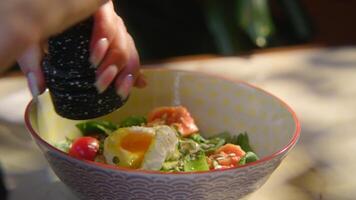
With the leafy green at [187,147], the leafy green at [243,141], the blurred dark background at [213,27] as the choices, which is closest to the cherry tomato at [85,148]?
the leafy green at [187,147]

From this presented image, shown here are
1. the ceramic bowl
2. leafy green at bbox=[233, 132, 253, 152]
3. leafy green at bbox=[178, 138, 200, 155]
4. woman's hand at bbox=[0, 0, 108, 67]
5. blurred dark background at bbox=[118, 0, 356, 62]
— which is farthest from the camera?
blurred dark background at bbox=[118, 0, 356, 62]

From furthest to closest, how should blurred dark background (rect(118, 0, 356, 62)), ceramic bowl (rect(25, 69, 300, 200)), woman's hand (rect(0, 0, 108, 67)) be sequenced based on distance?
blurred dark background (rect(118, 0, 356, 62)), ceramic bowl (rect(25, 69, 300, 200)), woman's hand (rect(0, 0, 108, 67))

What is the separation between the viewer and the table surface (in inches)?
32.6

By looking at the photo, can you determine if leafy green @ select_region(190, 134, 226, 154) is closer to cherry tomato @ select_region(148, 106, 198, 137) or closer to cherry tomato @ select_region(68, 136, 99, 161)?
cherry tomato @ select_region(148, 106, 198, 137)

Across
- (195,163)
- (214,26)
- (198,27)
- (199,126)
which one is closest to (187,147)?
(195,163)

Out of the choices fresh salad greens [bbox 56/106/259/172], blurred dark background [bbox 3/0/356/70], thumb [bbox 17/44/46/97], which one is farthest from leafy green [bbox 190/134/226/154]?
blurred dark background [bbox 3/0/356/70]

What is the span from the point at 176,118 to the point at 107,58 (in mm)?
173

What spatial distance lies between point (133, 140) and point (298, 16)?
145 cm

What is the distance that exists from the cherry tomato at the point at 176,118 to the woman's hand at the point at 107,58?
0.31ft

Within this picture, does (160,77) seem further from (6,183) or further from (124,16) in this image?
(124,16)

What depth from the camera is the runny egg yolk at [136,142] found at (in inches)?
27.8

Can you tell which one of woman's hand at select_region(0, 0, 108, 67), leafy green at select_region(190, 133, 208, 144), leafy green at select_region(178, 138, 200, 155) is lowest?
leafy green at select_region(190, 133, 208, 144)

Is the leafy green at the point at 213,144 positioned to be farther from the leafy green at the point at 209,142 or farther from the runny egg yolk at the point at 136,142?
the runny egg yolk at the point at 136,142

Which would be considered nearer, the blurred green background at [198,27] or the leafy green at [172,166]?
the leafy green at [172,166]
